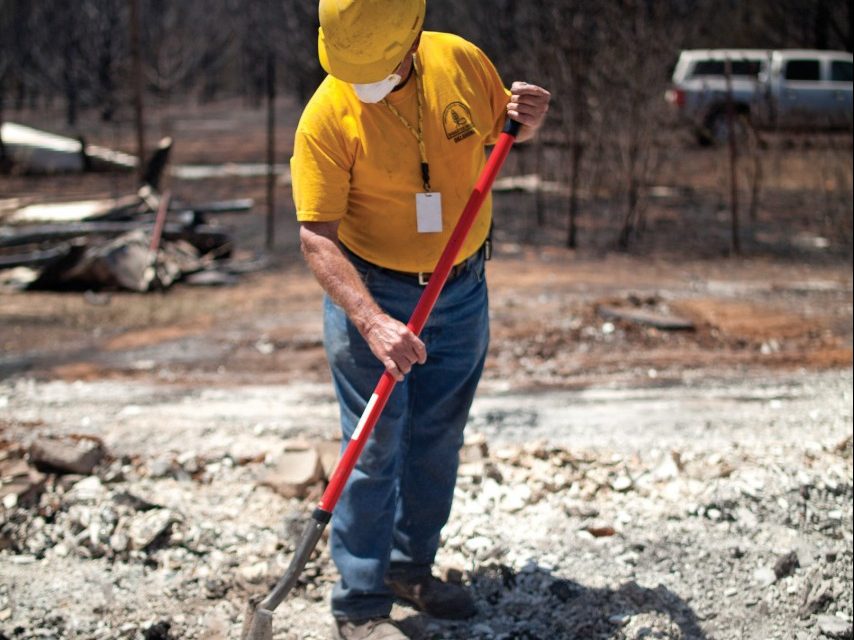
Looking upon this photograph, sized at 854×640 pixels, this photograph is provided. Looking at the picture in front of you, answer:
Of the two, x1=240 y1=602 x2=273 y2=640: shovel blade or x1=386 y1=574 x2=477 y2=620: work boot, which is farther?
x1=386 y1=574 x2=477 y2=620: work boot

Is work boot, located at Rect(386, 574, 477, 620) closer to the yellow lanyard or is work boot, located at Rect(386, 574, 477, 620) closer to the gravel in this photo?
the gravel

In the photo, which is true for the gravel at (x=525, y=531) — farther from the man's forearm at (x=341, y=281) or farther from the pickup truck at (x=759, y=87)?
the pickup truck at (x=759, y=87)

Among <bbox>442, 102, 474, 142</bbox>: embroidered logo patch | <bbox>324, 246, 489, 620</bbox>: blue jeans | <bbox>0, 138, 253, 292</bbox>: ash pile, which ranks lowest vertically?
<bbox>0, 138, 253, 292</bbox>: ash pile

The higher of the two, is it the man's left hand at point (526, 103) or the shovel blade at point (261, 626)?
the man's left hand at point (526, 103)

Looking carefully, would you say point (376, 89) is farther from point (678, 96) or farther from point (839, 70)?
point (839, 70)

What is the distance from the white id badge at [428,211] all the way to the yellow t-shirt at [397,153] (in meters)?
0.03

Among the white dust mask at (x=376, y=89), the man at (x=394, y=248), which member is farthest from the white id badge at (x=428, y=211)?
the white dust mask at (x=376, y=89)

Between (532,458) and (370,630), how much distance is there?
5.12 ft

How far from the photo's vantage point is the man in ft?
9.18

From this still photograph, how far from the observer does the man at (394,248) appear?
2.80m

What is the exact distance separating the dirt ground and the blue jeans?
0.35m

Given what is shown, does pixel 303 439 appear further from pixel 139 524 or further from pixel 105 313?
pixel 105 313

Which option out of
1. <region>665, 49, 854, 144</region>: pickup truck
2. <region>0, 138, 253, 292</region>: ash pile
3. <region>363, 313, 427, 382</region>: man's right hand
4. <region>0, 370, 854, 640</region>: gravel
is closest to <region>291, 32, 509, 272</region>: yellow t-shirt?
<region>363, 313, 427, 382</region>: man's right hand

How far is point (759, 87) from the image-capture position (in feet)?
49.7
